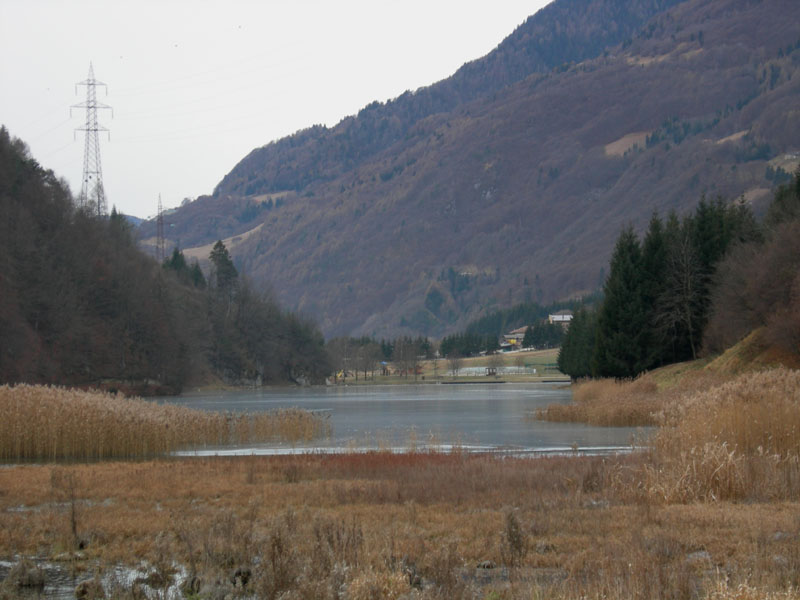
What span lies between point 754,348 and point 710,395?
29.0m

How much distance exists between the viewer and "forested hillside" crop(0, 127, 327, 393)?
83.1 m

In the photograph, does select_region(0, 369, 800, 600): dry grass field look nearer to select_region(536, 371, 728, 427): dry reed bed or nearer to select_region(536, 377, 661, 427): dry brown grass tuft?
select_region(536, 377, 661, 427): dry brown grass tuft

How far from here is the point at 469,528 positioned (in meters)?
15.7

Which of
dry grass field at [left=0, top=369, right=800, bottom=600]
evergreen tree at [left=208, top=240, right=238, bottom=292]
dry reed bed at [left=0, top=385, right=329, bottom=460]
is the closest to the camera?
dry grass field at [left=0, top=369, right=800, bottom=600]

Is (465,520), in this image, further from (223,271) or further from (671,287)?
(223,271)

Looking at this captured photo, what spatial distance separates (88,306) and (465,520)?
304ft

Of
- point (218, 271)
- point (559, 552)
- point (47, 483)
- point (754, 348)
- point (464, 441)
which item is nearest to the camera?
point (559, 552)

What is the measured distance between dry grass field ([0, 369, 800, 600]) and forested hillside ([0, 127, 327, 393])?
60819 millimetres

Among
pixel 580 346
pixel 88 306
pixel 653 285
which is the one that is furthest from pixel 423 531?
pixel 580 346

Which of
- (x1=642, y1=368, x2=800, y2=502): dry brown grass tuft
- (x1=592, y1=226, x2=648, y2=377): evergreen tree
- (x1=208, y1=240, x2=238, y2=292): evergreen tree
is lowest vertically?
(x1=642, y1=368, x2=800, y2=502): dry brown grass tuft

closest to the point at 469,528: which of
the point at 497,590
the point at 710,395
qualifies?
the point at 497,590

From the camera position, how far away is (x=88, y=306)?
333 feet

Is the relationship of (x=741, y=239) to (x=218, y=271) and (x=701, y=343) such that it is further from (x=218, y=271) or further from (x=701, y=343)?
(x=218, y=271)

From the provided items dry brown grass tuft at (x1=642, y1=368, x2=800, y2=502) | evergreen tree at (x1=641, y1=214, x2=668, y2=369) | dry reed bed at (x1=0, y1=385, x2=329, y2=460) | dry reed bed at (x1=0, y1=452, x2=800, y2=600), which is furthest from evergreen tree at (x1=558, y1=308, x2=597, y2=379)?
dry reed bed at (x1=0, y1=452, x2=800, y2=600)
